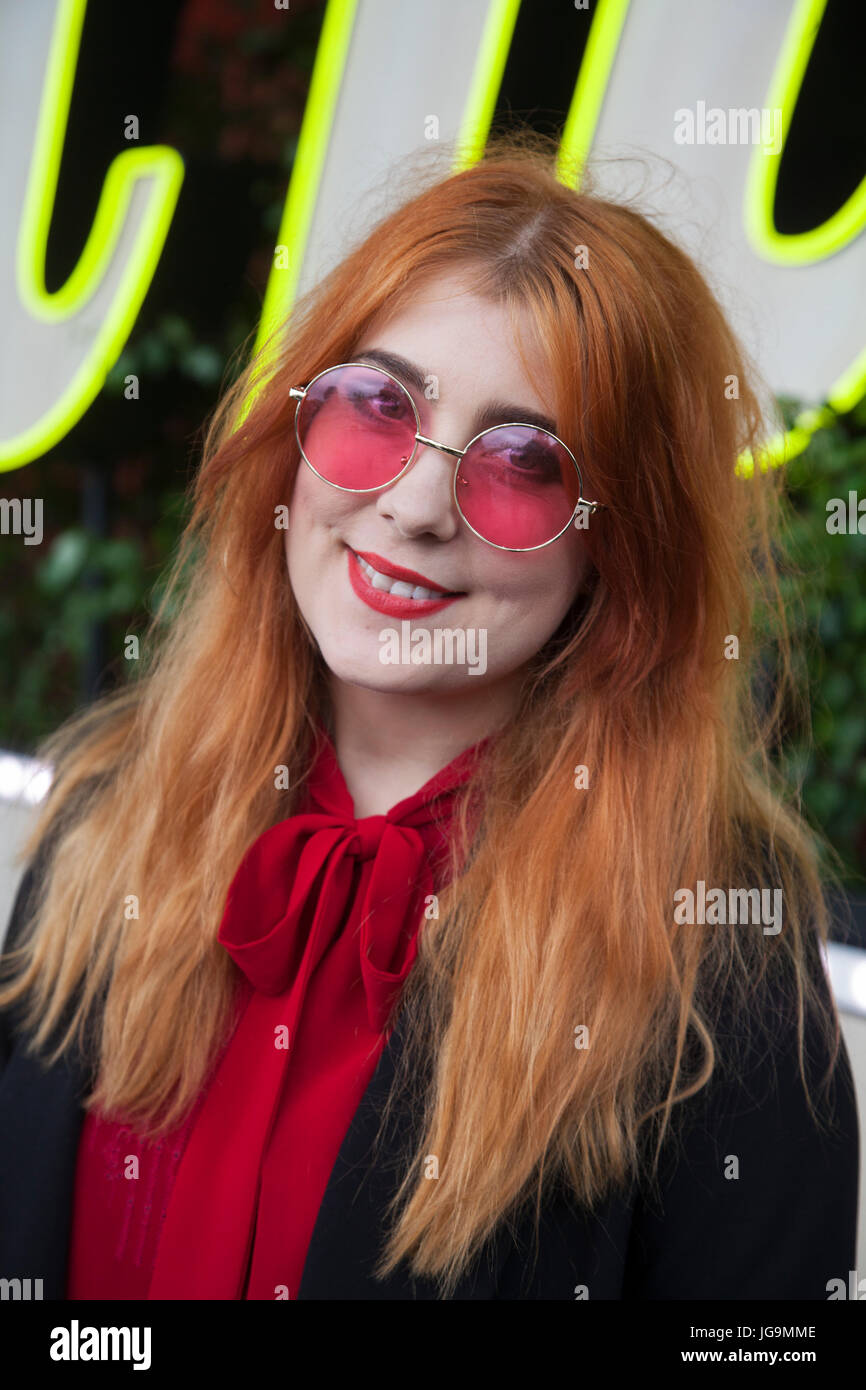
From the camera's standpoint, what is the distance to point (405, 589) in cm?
123

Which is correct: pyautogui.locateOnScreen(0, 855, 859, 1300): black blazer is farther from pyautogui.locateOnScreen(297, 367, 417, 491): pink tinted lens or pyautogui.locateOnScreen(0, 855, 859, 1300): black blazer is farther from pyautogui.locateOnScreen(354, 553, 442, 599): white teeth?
pyautogui.locateOnScreen(297, 367, 417, 491): pink tinted lens

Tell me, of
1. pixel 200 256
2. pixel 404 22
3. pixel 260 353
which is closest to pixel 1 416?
pixel 200 256

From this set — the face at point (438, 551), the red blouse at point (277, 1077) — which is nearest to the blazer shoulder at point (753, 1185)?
the red blouse at point (277, 1077)

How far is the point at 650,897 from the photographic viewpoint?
1.28m

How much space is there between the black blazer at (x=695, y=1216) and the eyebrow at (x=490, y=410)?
0.67 m

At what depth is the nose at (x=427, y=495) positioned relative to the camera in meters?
1.20

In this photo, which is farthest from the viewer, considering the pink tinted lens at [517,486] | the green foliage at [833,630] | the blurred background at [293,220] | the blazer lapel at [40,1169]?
the green foliage at [833,630]

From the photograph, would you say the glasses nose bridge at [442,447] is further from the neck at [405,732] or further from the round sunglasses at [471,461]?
the neck at [405,732]

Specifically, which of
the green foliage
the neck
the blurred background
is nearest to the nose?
the neck

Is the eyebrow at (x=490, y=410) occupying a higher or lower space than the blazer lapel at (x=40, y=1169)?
higher

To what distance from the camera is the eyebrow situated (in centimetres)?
119

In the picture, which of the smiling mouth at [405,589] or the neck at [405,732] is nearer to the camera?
the smiling mouth at [405,589]

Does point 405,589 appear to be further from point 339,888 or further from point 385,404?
point 339,888

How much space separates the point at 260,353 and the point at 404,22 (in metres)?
1.38
